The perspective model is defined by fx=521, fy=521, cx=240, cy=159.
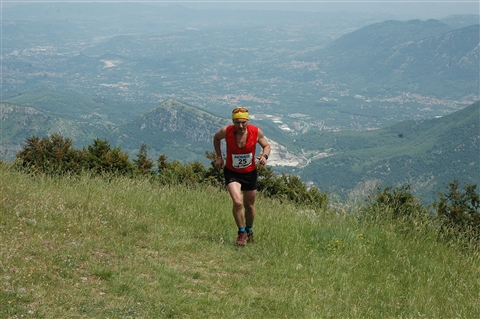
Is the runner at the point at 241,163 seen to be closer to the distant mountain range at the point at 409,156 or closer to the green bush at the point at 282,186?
the green bush at the point at 282,186

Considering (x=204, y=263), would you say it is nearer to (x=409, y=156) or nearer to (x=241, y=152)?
(x=241, y=152)

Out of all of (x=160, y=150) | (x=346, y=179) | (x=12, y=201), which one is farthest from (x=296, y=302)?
(x=160, y=150)

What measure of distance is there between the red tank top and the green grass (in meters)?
1.04

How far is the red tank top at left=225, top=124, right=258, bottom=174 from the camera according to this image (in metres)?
6.81

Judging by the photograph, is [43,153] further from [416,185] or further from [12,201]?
[416,185]

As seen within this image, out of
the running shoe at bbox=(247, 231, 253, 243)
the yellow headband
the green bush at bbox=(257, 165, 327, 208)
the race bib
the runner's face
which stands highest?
the yellow headband

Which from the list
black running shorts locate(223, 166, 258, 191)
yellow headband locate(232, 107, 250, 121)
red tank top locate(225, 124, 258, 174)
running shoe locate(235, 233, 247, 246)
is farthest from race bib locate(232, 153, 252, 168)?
running shoe locate(235, 233, 247, 246)

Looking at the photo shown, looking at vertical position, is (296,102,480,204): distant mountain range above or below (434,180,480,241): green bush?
below

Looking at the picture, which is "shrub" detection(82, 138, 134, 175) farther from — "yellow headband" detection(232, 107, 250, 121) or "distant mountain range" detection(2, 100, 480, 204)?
"distant mountain range" detection(2, 100, 480, 204)

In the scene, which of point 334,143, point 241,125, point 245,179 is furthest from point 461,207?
point 334,143

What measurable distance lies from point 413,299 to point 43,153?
10050 mm

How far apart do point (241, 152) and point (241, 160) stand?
11 centimetres

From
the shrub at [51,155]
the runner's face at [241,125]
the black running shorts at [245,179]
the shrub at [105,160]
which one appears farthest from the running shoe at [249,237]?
the shrub at [51,155]

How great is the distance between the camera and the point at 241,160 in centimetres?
687
